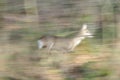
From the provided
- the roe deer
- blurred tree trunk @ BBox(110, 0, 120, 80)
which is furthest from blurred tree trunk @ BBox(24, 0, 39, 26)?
the roe deer

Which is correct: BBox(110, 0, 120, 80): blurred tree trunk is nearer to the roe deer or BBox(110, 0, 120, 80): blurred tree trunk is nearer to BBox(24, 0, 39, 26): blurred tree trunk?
BBox(24, 0, 39, 26): blurred tree trunk

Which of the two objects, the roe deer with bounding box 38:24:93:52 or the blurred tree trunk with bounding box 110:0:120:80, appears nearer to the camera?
the blurred tree trunk with bounding box 110:0:120:80

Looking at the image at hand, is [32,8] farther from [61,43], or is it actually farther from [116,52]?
[61,43]

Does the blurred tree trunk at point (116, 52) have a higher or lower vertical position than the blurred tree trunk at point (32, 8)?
lower

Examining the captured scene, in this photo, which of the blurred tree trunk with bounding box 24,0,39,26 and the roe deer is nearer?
the blurred tree trunk with bounding box 24,0,39,26

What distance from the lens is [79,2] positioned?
671 centimetres

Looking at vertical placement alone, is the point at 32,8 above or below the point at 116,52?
above

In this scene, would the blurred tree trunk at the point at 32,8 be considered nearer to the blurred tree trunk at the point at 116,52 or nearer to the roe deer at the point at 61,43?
the blurred tree trunk at the point at 116,52

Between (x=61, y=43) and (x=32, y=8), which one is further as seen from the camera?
(x=61, y=43)

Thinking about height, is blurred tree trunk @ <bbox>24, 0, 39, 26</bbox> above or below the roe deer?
above

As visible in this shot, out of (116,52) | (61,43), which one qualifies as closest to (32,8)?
(116,52)

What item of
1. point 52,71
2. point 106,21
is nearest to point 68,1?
point 106,21

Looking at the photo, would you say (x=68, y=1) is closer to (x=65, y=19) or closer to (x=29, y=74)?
(x=65, y=19)

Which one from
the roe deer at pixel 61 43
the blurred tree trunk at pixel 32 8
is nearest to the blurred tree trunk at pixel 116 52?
the blurred tree trunk at pixel 32 8
